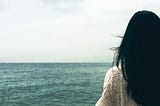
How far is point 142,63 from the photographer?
8.32 ft

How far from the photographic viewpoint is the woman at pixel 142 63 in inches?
99.3

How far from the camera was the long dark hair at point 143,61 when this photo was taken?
8.28 ft

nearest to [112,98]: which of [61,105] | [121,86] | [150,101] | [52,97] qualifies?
[121,86]

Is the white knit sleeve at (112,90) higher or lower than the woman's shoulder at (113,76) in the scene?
lower

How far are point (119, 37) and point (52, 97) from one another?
26.4 meters

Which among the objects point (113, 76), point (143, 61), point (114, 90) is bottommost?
point (114, 90)

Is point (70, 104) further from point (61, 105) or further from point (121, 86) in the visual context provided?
point (121, 86)

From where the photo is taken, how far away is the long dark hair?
252cm

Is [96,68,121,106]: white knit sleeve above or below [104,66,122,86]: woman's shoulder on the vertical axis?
below

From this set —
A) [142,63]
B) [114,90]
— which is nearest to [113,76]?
[114,90]

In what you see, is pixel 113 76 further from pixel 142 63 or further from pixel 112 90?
pixel 142 63

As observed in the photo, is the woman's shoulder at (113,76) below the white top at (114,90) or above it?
above

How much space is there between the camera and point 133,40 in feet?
8.32

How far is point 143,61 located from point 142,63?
2 centimetres
